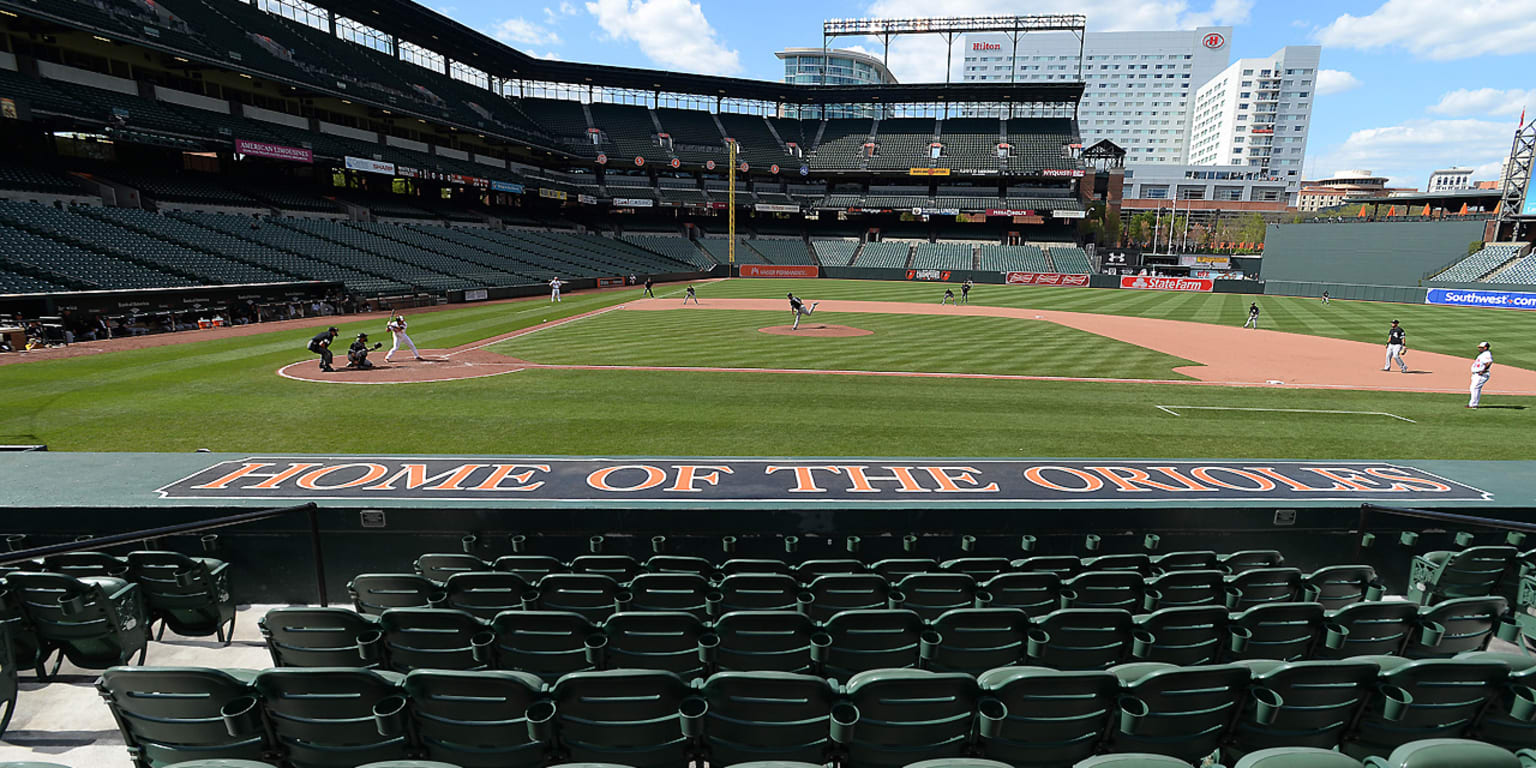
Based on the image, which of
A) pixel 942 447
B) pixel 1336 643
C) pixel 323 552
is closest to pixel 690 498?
pixel 323 552

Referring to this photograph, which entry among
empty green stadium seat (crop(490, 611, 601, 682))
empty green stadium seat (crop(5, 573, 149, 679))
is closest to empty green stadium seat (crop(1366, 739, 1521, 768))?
empty green stadium seat (crop(490, 611, 601, 682))

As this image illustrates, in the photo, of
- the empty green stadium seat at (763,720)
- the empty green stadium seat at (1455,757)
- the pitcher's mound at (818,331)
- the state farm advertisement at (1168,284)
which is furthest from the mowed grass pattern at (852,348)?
the state farm advertisement at (1168,284)

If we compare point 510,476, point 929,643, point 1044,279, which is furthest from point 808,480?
point 1044,279

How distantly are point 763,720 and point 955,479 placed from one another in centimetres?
543

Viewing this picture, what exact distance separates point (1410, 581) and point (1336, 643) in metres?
3.55

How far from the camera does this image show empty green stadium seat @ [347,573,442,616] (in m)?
5.12

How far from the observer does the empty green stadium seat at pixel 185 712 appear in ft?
10.8

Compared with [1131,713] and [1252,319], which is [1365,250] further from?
[1131,713]

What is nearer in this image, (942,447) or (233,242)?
(942,447)

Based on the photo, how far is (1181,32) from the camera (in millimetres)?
162000

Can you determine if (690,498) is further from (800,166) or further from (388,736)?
(800,166)

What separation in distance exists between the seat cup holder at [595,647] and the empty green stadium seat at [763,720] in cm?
104

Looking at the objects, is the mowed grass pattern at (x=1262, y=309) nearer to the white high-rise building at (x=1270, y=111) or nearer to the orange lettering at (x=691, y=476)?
the orange lettering at (x=691, y=476)

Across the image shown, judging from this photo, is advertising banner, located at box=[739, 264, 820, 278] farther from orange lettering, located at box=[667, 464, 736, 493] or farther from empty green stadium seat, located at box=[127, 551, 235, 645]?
empty green stadium seat, located at box=[127, 551, 235, 645]
